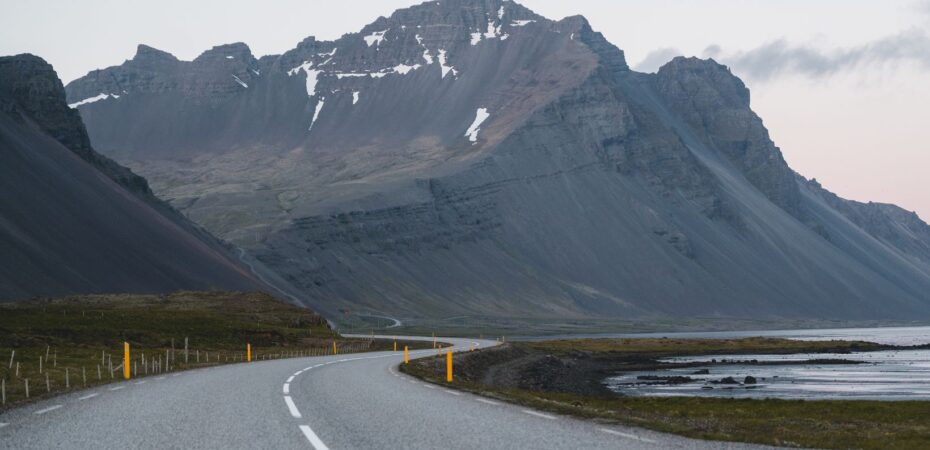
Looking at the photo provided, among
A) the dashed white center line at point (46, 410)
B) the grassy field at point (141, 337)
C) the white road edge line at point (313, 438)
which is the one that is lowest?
the white road edge line at point (313, 438)

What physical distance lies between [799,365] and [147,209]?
121 meters

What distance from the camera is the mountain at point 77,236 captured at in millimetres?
131750

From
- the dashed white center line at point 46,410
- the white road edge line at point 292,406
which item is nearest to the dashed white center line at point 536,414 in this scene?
the white road edge line at point 292,406

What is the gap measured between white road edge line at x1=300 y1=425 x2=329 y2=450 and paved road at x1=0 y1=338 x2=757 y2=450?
2 cm

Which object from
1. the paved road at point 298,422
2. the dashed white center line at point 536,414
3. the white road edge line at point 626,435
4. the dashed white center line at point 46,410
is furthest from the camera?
the dashed white center line at point 46,410

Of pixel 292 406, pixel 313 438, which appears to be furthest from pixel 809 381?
pixel 313 438

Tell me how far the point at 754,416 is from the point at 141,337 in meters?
51.0

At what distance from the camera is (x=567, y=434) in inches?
782

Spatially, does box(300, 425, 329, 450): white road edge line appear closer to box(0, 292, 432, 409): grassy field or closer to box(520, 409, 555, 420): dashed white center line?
box(520, 409, 555, 420): dashed white center line

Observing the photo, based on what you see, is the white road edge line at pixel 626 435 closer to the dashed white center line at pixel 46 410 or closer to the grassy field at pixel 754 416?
the grassy field at pixel 754 416

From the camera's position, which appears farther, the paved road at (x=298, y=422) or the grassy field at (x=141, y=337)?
the grassy field at (x=141, y=337)

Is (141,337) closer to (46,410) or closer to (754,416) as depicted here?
(46,410)

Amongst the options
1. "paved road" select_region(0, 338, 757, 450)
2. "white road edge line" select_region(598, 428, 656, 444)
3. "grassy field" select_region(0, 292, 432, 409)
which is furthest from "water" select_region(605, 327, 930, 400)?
"white road edge line" select_region(598, 428, 656, 444)

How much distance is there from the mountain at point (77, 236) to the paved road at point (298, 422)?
97.3 m
